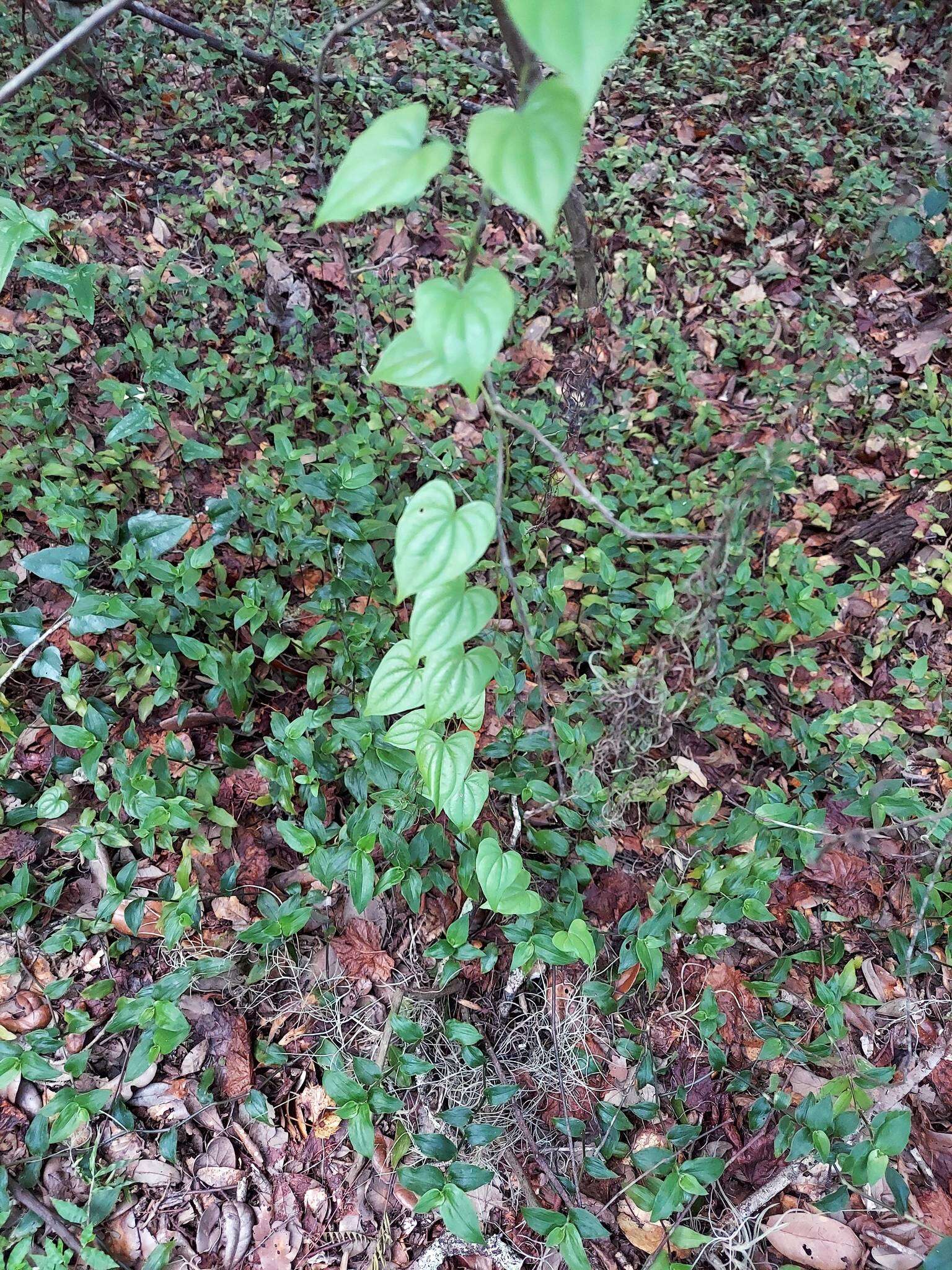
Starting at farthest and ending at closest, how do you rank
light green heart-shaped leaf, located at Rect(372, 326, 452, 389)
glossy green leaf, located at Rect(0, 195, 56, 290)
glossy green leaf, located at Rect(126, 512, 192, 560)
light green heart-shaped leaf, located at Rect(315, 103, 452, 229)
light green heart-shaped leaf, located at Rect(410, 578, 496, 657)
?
glossy green leaf, located at Rect(126, 512, 192, 560)
glossy green leaf, located at Rect(0, 195, 56, 290)
light green heart-shaped leaf, located at Rect(410, 578, 496, 657)
light green heart-shaped leaf, located at Rect(372, 326, 452, 389)
light green heart-shaped leaf, located at Rect(315, 103, 452, 229)

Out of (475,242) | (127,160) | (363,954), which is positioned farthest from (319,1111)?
(127,160)

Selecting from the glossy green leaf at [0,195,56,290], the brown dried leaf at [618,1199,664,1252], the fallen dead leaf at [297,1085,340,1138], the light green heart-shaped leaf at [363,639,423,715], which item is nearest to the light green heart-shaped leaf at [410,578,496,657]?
the light green heart-shaped leaf at [363,639,423,715]

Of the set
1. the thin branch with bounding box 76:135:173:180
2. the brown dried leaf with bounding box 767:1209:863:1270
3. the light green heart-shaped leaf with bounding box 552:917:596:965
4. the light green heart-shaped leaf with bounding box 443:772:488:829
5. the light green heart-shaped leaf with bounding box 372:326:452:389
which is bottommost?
the brown dried leaf with bounding box 767:1209:863:1270

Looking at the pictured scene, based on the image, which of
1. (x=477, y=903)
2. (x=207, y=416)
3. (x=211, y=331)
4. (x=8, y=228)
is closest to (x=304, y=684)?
(x=477, y=903)

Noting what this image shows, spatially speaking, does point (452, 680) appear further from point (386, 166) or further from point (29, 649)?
point (29, 649)

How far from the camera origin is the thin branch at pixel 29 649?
1802mm

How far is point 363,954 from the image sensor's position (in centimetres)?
174

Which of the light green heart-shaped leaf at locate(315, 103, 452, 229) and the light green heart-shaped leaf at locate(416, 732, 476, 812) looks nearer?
the light green heart-shaped leaf at locate(315, 103, 452, 229)

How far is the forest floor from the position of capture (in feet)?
4.91

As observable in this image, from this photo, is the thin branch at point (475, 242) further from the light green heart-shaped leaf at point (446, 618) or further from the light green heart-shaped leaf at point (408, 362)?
the light green heart-shaped leaf at point (446, 618)

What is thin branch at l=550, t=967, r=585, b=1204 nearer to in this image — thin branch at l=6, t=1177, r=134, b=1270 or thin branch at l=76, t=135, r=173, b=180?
thin branch at l=6, t=1177, r=134, b=1270

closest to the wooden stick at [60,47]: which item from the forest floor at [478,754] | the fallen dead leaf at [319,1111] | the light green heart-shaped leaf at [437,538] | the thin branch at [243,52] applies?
the light green heart-shaped leaf at [437,538]

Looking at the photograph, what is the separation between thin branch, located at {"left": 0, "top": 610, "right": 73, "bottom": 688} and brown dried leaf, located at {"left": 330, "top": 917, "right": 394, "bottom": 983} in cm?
98

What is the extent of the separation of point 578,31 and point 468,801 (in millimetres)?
1139
